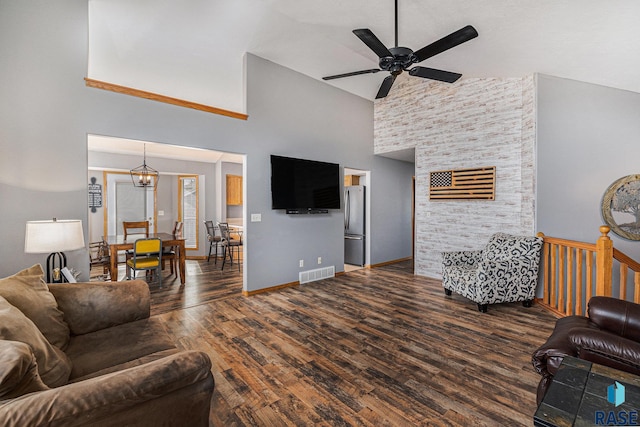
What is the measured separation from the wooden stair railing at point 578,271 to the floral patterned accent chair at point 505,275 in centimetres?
20

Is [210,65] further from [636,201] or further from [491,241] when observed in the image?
[636,201]

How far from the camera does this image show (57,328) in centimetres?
169

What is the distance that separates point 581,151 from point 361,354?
154 inches

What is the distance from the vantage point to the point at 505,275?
11.8 ft

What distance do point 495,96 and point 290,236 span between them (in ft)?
12.9

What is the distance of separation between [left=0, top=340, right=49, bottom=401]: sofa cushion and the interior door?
7.07 m

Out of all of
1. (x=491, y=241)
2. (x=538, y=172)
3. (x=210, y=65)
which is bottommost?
(x=491, y=241)

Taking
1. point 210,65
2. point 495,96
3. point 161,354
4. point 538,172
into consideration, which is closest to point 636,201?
point 538,172

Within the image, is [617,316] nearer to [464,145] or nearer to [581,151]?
[581,151]

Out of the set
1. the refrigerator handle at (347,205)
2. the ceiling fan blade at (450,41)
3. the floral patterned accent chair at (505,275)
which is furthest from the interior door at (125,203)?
the floral patterned accent chair at (505,275)

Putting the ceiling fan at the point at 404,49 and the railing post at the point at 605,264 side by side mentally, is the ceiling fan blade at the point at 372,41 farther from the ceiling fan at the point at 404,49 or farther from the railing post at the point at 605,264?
the railing post at the point at 605,264

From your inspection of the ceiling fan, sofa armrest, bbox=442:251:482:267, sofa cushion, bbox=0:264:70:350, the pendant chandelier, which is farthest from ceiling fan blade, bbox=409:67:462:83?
the pendant chandelier

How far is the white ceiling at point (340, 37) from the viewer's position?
2.68 metres

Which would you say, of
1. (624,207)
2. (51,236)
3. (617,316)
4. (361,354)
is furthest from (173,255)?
(624,207)
